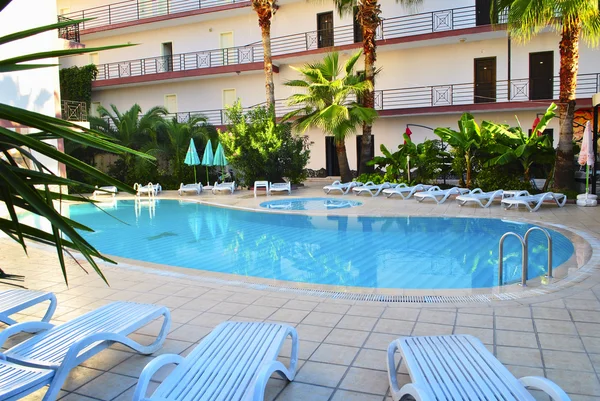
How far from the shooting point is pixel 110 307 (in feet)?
14.3

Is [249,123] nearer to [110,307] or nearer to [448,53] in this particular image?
[448,53]

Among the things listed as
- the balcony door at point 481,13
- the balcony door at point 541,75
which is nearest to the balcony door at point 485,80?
the balcony door at point 541,75

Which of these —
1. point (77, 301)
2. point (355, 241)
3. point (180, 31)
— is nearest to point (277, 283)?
point (77, 301)

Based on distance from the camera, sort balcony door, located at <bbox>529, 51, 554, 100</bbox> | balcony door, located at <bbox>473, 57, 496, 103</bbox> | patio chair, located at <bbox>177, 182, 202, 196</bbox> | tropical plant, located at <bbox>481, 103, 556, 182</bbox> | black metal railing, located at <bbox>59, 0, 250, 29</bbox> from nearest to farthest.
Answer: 1. tropical plant, located at <bbox>481, 103, 556, 182</bbox>
2. patio chair, located at <bbox>177, 182, 202, 196</bbox>
3. balcony door, located at <bbox>529, 51, 554, 100</bbox>
4. balcony door, located at <bbox>473, 57, 496, 103</bbox>
5. black metal railing, located at <bbox>59, 0, 250, 29</bbox>

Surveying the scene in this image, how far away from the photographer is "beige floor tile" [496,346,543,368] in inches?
150

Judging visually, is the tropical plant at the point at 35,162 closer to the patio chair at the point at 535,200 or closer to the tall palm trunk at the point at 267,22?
the patio chair at the point at 535,200

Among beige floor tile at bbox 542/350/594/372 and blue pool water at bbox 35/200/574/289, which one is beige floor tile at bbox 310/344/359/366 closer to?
beige floor tile at bbox 542/350/594/372

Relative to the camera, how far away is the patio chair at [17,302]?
437 cm

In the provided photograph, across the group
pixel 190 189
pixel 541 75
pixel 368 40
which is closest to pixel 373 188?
pixel 368 40

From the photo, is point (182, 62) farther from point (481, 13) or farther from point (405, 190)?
point (405, 190)

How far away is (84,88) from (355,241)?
24.2m

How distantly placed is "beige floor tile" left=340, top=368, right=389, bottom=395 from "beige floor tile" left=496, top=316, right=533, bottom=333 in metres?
1.56

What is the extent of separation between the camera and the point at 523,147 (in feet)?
48.3

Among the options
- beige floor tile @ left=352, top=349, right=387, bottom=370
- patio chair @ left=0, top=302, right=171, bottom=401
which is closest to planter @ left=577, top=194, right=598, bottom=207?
beige floor tile @ left=352, top=349, right=387, bottom=370
